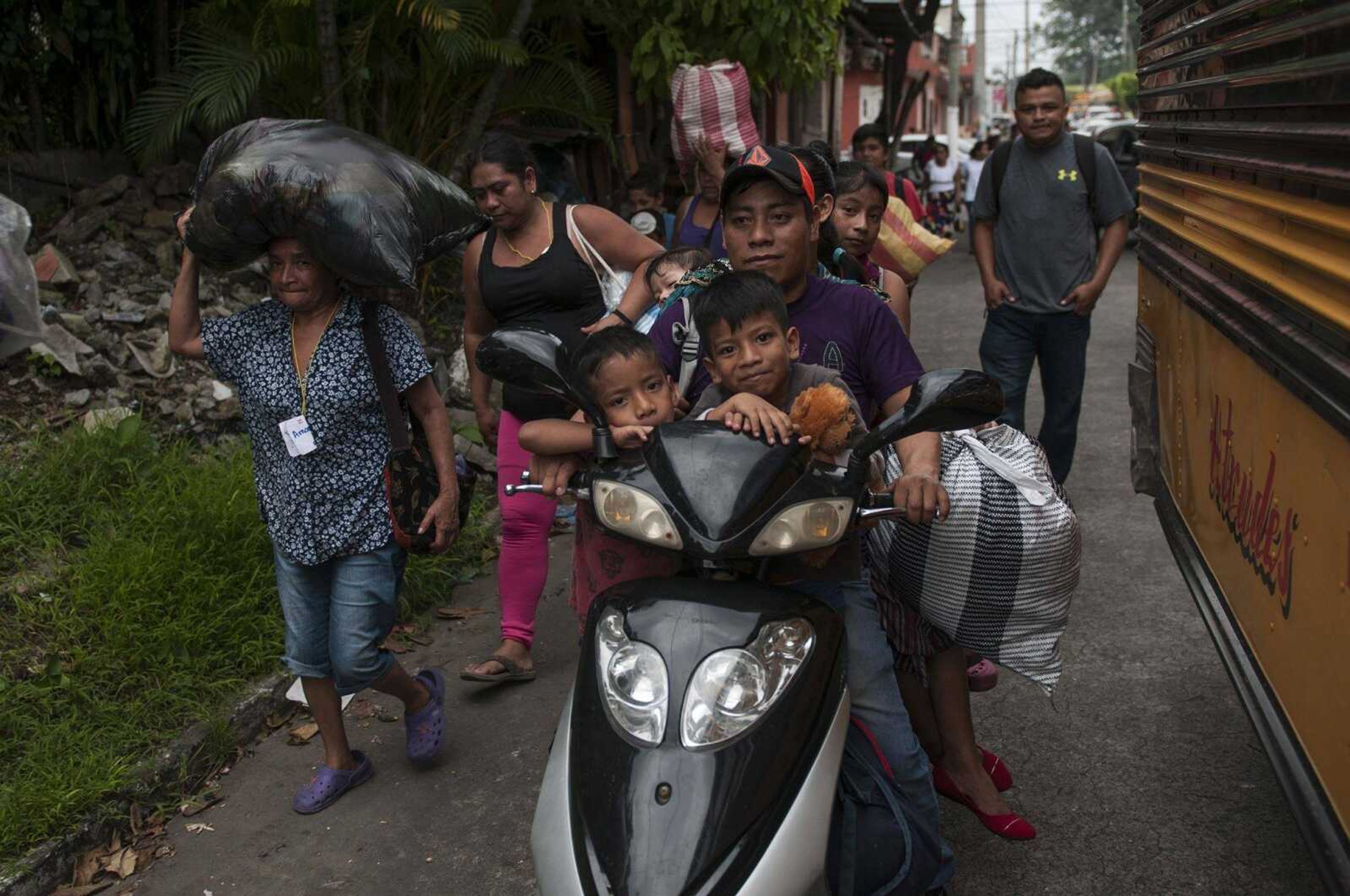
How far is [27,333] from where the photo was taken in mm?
3787

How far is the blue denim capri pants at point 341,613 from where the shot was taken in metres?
3.65

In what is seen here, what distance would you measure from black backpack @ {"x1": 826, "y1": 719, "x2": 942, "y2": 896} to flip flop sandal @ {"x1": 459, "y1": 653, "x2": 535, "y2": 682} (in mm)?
2254

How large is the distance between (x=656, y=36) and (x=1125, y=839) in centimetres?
686

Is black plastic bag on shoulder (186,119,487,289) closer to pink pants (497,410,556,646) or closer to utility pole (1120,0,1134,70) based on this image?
pink pants (497,410,556,646)

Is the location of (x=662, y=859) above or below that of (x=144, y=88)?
below

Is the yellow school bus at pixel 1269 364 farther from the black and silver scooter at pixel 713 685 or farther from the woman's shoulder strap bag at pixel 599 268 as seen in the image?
the woman's shoulder strap bag at pixel 599 268

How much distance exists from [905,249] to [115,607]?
325 cm

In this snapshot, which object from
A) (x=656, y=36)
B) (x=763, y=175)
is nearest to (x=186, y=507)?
(x=763, y=175)

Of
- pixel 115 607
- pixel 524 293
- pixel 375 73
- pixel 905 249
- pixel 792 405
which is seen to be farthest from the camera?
pixel 375 73

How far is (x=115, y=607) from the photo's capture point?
4.40 metres

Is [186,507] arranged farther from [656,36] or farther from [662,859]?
[656,36]

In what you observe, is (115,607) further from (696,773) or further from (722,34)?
(722,34)

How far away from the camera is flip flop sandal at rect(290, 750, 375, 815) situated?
3863 mm

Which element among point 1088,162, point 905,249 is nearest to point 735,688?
point 905,249
